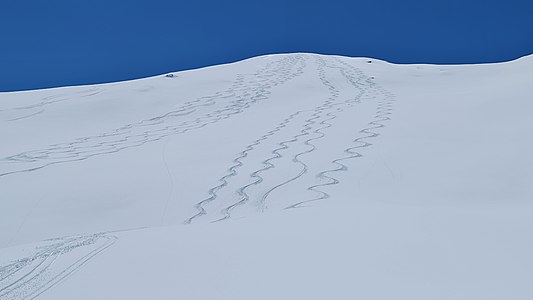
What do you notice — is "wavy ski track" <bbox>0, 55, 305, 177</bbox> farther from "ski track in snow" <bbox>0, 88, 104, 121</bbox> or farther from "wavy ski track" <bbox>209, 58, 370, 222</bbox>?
"ski track in snow" <bbox>0, 88, 104, 121</bbox>

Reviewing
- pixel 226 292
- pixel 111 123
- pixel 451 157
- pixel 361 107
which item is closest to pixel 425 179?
pixel 451 157

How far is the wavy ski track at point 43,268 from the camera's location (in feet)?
4.89

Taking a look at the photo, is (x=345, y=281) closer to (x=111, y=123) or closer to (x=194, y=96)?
(x=111, y=123)

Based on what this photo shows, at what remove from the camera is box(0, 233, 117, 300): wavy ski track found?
1.49 m

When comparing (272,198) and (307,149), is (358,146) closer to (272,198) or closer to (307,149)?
(307,149)

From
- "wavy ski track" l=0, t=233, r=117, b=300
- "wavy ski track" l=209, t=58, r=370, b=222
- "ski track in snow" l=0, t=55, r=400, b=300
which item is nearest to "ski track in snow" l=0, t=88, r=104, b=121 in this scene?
"ski track in snow" l=0, t=55, r=400, b=300

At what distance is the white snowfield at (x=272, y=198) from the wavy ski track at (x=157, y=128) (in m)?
0.04

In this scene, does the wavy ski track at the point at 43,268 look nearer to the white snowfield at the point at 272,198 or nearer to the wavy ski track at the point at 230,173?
the white snowfield at the point at 272,198

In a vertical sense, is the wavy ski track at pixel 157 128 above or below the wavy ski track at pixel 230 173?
below

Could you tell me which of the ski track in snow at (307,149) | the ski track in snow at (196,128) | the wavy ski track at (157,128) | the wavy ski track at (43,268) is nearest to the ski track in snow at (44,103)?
the ski track in snow at (196,128)

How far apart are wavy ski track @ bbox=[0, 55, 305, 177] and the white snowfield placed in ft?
0.13

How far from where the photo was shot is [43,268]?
168 cm

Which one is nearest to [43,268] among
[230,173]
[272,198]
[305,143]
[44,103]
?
[272,198]

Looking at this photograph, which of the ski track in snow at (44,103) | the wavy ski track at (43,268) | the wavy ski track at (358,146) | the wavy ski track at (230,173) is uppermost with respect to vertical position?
the wavy ski track at (43,268)
